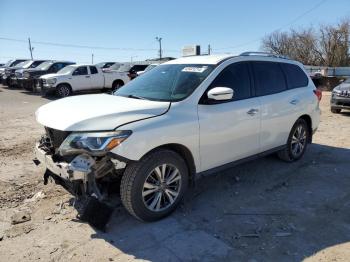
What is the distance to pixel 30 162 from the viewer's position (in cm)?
650

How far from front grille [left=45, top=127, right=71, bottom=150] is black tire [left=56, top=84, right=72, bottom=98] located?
14.8 metres

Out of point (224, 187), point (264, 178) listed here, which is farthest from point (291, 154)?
point (224, 187)

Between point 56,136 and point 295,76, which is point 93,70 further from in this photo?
point 56,136

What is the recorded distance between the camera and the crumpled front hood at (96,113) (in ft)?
12.6

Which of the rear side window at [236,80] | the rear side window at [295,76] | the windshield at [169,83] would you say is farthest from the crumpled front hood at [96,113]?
the rear side window at [295,76]

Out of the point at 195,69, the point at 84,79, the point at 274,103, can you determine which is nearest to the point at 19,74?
the point at 84,79

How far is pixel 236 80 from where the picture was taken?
16.8 feet

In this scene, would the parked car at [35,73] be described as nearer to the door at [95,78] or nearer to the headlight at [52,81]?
the headlight at [52,81]

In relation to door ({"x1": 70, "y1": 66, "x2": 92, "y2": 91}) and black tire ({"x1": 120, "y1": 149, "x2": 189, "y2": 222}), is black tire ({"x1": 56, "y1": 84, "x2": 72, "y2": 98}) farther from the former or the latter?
black tire ({"x1": 120, "y1": 149, "x2": 189, "y2": 222})

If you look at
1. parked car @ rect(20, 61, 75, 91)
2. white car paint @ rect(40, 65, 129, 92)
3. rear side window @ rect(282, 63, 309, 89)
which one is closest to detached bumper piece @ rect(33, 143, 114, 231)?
rear side window @ rect(282, 63, 309, 89)

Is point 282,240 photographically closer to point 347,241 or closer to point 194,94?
point 347,241

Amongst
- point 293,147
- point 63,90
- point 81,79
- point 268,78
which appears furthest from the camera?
point 81,79

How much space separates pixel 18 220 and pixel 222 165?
2.57 metres

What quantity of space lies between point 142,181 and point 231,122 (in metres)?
1.52
